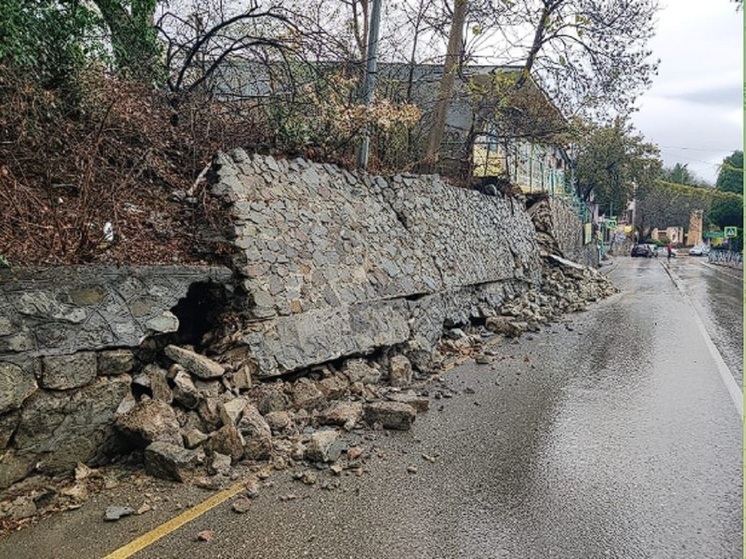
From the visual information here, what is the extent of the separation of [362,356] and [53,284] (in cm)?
423

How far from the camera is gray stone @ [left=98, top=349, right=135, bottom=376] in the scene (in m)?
5.04

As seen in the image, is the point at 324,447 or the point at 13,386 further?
the point at 324,447

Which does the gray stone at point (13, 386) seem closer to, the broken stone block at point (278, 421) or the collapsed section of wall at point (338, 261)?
the broken stone block at point (278, 421)

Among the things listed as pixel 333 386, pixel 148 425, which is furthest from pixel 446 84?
pixel 148 425

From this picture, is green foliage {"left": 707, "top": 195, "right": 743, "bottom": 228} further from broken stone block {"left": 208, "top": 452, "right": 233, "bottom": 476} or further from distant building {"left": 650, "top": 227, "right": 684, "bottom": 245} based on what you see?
broken stone block {"left": 208, "top": 452, "right": 233, "bottom": 476}

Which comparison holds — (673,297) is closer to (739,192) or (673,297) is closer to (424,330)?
(424,330)

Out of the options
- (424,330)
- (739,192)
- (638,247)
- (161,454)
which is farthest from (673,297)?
(638,247)

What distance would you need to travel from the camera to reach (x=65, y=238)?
5316mm

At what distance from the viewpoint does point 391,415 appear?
19.7ft

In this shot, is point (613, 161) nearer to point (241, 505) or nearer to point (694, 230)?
point (241, 505)

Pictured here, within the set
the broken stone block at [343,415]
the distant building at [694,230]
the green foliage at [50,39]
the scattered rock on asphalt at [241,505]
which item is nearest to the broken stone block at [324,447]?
the broken stone block at [343,415]

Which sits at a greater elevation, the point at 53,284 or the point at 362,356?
the point at 53,284

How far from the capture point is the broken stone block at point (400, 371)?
25.9ft

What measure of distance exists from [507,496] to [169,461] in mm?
2746
